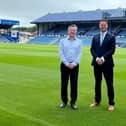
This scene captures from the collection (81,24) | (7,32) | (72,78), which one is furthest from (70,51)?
(7,32)

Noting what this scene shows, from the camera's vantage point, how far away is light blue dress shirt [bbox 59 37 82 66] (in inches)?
381

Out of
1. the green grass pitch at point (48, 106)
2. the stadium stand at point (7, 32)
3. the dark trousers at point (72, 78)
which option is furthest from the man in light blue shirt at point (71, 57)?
the stadium stand at point (7, 32)

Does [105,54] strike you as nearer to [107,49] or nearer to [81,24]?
[107,49]

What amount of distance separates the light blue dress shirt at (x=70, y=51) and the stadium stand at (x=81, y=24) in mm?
68299

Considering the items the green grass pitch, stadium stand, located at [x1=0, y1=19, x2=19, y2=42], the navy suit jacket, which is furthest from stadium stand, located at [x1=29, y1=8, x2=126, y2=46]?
the navy suit jacket

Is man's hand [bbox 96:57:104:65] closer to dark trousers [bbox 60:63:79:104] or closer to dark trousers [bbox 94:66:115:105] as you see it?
dark trousers [bbox 94:66:115:105]

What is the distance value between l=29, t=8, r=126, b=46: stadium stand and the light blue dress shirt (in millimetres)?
68299

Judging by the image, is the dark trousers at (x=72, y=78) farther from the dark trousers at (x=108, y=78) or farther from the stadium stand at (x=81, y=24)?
the stadium stand at (x=81, y=24)

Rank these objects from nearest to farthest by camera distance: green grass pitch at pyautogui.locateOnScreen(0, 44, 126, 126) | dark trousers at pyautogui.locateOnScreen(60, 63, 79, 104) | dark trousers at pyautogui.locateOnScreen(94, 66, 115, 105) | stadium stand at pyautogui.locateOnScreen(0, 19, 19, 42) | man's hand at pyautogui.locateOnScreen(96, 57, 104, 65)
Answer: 1. green grass pitch at pyautogui.locateOnScreen(0, 44, 126, 126)
2. man's hand at pyautogui.locateOnScreen(96, 57, 104, 65)
3. dark trousers at pyautogui.locateOnScreen(94, 66, 115, 105)
4. dark trousers at pyautogui.locateOnScreen(60, 63, 79, 104)
5. stadium stand at pyautogui.locateOnScreen(0, 19, 19, 42)

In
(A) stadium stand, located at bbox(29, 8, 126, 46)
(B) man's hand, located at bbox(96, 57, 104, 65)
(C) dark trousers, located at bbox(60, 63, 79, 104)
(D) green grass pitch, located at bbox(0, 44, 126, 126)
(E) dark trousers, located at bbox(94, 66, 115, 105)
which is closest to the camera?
(D) green grass pitch, located at bbox(0, 44, 126, 126)

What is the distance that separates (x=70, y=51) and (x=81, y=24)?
289 feet

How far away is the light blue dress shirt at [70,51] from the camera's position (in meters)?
9.67

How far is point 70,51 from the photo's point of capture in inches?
→ 381

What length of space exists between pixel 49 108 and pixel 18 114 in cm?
95
